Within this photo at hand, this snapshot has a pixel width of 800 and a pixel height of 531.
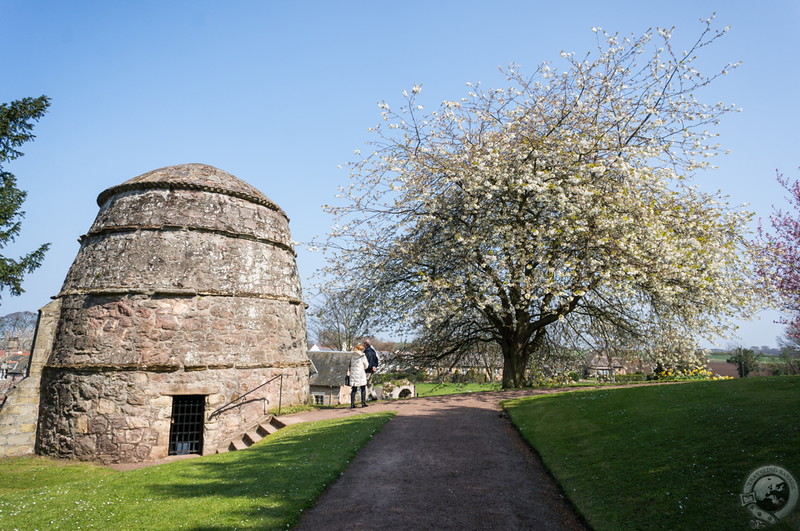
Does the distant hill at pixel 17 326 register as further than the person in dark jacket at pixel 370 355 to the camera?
Yes

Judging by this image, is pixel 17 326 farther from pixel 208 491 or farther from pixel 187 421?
pixel 208 491

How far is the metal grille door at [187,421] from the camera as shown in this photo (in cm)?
1747

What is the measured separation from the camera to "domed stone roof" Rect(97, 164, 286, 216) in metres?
18.7

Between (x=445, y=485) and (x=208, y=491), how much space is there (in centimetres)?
508

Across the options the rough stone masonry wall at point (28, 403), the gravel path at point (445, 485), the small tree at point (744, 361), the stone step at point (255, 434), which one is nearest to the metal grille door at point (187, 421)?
the stone step at point (255, 434)

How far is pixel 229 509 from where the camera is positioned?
854cm

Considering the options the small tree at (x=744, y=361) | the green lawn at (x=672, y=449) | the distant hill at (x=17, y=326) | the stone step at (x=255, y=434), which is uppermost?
the distant hill at (x=17, y=326)

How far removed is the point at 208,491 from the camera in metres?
9.88

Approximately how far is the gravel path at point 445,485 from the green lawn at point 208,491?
0.51 meters

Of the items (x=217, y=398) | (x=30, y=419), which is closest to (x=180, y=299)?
(x=217, y=398)

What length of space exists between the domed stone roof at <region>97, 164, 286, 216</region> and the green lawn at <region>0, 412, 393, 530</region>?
10.4m

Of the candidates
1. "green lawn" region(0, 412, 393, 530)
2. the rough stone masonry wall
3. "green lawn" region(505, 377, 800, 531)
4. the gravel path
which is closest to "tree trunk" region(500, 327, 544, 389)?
the gravel path

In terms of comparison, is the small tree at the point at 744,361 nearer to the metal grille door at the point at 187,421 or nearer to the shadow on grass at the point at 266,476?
the shadow on grass at the point at 266,476

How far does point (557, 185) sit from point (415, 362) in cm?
1067
